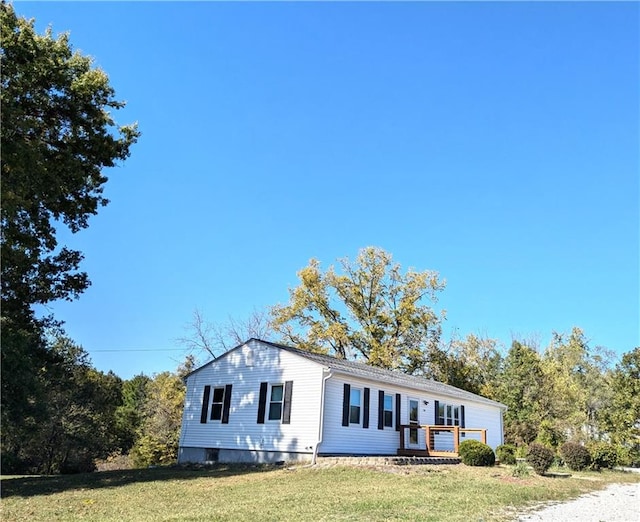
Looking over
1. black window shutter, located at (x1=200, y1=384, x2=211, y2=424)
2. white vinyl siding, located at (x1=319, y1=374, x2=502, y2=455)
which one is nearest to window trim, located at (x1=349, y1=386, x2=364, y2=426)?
white vinyl siding, located at (x1=319, y1=374, x2=502, y2=455)

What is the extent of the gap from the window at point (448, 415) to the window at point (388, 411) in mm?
3659

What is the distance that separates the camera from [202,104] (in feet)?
54.4

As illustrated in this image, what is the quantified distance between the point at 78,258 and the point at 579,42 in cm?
1565

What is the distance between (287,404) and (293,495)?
23.7 feet

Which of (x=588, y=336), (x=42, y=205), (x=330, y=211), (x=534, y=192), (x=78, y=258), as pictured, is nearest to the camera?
(x=42, y=205)

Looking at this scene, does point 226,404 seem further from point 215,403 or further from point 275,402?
point 275,402

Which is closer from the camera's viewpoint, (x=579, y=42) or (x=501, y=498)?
(x=501, y=498)

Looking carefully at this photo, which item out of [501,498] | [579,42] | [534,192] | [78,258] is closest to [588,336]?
[534,192]

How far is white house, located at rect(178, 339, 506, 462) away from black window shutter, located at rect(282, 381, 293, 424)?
0.11 ft

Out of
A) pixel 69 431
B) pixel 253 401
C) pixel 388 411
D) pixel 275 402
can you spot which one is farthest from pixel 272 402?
pixel 69 431

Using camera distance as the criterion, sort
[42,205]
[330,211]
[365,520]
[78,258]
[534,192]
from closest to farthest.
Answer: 1. [365,520]
2. [42,205]
3. [78,258]
4. [534,192]
5. [330,211]

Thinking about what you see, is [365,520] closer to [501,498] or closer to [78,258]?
[501,498]

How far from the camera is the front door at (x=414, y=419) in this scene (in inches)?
784

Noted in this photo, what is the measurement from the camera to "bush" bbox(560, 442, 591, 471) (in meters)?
19.1
